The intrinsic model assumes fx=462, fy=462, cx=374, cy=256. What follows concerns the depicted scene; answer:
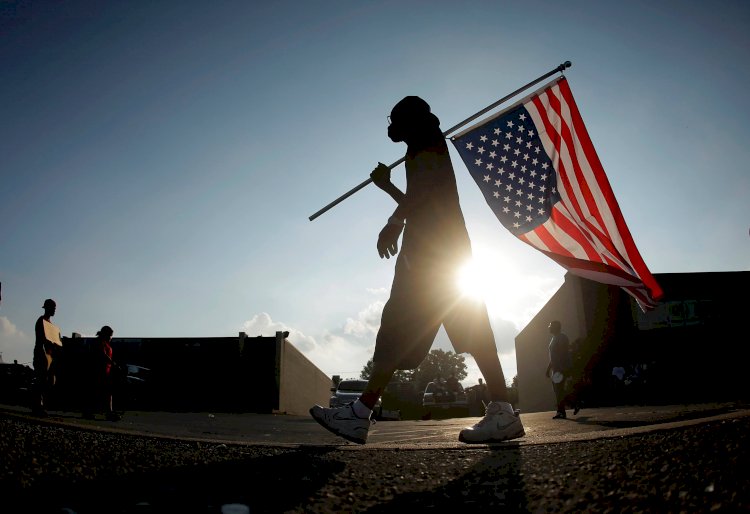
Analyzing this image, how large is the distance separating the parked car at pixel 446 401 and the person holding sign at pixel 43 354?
14.8m

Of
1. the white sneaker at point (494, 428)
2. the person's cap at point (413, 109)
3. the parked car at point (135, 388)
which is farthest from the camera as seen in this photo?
the parked car at point (135, 388)

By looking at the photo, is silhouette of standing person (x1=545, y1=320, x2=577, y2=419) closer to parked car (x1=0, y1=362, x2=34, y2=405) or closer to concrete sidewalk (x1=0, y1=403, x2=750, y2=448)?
concrete sidewalk (x1=0, y1=403, x2=750, y2=448)

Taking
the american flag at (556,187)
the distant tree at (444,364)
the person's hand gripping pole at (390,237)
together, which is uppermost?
the american flag at (556,187)

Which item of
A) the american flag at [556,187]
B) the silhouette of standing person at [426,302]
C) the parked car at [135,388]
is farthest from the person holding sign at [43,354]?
the parked car at [135,388]

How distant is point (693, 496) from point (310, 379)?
1511 inches

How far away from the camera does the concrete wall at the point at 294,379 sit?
2645 cm

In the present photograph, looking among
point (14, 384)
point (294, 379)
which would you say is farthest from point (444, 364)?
point (14, 384)

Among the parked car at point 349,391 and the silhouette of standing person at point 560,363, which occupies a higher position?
the silhouette of standing person at point 560,363

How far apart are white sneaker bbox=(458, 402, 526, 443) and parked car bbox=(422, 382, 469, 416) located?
17577mm

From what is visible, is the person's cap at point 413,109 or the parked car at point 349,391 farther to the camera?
the parked car at point 349,391

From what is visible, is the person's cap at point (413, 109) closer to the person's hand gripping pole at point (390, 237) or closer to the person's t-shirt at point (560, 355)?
the person's hand gripping pole at point (390, 237)

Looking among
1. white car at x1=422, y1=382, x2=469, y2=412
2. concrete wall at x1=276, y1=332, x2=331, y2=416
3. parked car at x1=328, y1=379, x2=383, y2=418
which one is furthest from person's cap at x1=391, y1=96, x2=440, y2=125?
concrete wall at x1=276, y1=332, x2=331, y2=416

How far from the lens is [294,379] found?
30.2 meters

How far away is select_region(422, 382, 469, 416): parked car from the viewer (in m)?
20.0
